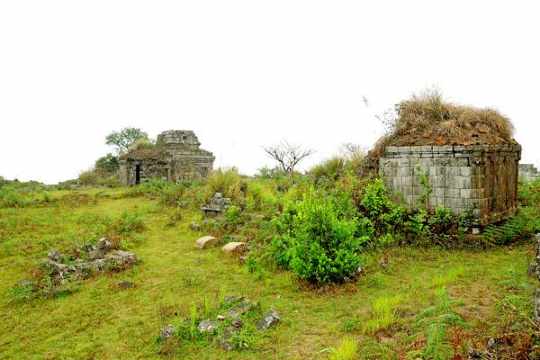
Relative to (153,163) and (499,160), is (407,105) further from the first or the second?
(153,163)

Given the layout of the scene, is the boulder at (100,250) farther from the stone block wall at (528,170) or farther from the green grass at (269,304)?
the stone block wall at (528,170)

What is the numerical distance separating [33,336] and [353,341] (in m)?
4.46

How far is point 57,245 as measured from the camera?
406 inches

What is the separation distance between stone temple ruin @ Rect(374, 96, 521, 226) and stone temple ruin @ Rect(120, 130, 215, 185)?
54.6 ft

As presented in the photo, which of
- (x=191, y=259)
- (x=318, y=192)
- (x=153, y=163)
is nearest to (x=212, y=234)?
(x=191, y=259)

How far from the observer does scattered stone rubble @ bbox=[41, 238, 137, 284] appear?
320 inches

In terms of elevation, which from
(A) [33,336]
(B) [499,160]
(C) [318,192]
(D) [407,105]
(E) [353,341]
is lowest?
(A) [33,336]

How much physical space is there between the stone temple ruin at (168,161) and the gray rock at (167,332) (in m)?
19.7

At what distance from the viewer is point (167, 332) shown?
544 centimetres

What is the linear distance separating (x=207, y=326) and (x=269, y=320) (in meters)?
0.84

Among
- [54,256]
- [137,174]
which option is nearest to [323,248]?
[54,256]

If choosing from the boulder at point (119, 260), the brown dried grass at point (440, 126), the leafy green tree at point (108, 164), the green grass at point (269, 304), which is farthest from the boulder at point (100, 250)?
the leafy green tree at point (108, 164)

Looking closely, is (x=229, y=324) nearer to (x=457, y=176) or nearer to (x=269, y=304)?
(x=269, y=304)

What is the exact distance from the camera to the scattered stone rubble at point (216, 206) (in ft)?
44.2
